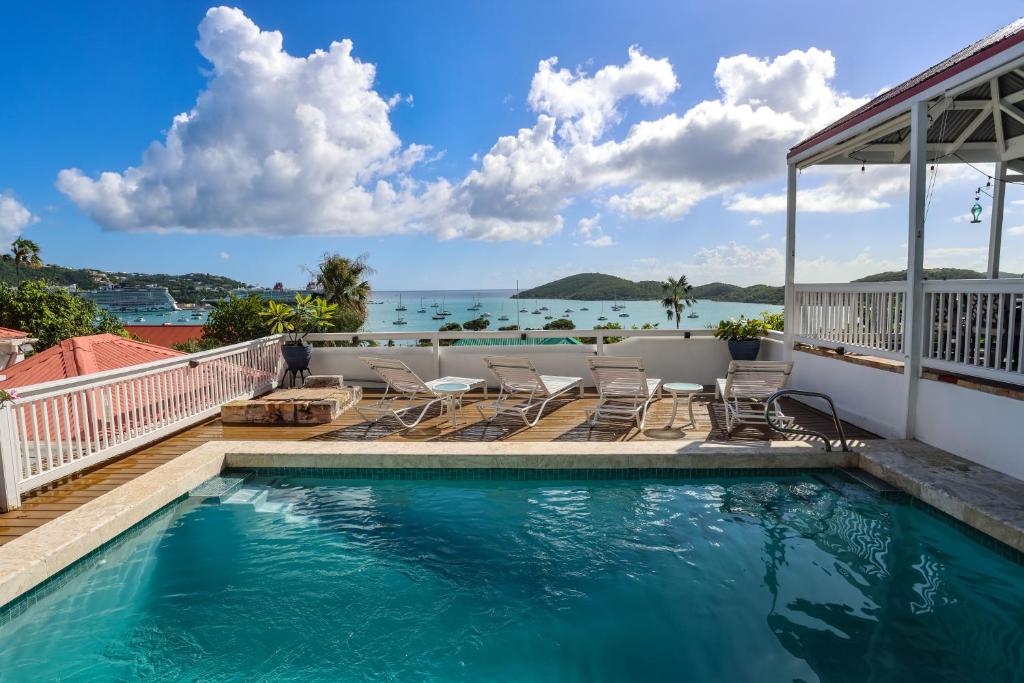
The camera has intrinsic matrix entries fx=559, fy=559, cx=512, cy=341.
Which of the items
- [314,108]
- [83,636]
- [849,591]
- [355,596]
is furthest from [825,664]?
[314,108]

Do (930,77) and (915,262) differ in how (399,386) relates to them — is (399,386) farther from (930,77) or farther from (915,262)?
(930,77)

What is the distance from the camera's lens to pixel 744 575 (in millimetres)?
3572

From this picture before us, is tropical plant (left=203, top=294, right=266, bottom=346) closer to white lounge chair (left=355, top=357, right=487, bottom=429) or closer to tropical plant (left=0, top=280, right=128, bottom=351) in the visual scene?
white lounge chair (left=355, top=357, right=487, bottom=429)

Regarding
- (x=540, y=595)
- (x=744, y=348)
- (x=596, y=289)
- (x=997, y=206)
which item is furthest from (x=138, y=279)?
(x=997, y=206)

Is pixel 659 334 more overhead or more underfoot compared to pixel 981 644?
more overhead

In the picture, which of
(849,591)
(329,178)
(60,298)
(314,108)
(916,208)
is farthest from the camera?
(60,298)

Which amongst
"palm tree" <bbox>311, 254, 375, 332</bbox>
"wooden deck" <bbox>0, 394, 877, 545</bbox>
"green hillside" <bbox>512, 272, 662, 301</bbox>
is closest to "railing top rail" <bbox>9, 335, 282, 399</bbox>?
"wooden deck" <bbox>0, 394, 877, 545</bbox>

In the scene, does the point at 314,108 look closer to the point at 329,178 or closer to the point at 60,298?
the point at 329,178

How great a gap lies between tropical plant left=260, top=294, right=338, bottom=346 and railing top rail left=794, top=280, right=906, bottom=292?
22.0 ft

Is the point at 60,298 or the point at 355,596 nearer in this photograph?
the point at 355,596

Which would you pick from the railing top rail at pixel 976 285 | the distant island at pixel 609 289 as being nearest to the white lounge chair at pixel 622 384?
the railing top rail at pixel 976 285

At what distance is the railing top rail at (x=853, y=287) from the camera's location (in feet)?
18.3

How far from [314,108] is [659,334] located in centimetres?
988

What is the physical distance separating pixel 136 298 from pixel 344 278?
34.2 meters
